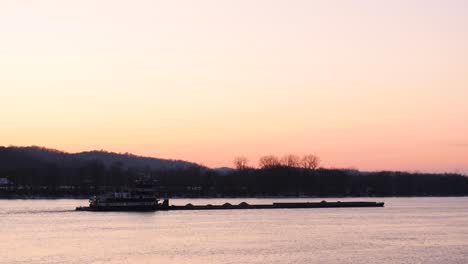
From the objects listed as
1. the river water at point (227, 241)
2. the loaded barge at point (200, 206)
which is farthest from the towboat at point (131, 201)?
the river water at point (227, 241)

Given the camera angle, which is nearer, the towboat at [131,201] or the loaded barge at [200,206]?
the towboat at [131,201]

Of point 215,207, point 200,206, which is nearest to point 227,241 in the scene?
point 215,207

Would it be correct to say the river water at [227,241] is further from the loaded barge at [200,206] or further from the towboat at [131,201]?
the loaded barge at [200,206]

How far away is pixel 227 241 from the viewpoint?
71750 millimetres

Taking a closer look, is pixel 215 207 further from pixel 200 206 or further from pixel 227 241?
pixel 227 241

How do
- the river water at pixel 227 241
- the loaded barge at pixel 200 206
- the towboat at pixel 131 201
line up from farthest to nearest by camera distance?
the loaded barge at pixel 200 206
the towboat at pixel 131 201
the river water at pixel 227 241

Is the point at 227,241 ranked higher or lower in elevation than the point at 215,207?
lower

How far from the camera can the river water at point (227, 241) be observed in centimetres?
5844

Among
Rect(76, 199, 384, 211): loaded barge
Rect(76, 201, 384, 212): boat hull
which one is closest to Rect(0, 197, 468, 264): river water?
Rect(76, 199, 384, 211): loaded barge

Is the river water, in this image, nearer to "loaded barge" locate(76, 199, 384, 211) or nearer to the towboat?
the towboat

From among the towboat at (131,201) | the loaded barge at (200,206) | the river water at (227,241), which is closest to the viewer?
the river water at (227,241)

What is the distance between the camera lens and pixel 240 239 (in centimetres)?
7419

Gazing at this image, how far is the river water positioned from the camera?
58.4m

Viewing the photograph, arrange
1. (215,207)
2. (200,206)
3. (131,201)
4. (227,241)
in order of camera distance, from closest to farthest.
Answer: (227,241) < (131,201) < (215,207) < (200,206)
